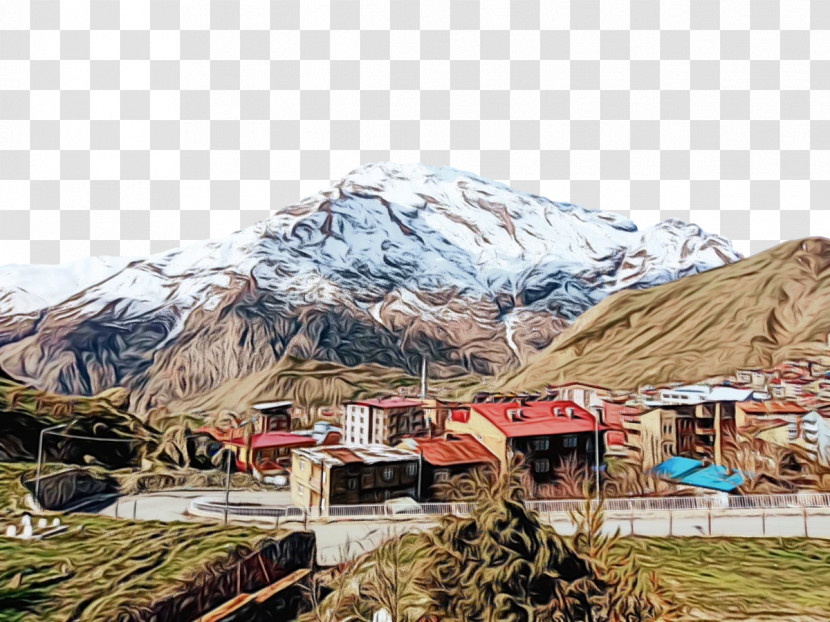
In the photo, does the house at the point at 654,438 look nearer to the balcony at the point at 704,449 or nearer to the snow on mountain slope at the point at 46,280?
the balcony at the point at 704,449

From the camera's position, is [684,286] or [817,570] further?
[684,286]

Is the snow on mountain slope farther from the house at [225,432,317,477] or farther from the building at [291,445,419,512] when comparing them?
the building at [291,445,419,512]

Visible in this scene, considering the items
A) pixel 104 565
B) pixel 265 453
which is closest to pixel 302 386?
pixel 265 453

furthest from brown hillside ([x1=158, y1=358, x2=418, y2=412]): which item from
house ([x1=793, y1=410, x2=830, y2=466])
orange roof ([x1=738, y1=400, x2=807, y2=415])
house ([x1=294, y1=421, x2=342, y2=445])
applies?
house ([x1=793, y1=410, x2=830, y2=466])

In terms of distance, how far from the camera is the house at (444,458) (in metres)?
18.0

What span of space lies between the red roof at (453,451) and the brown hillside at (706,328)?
24793 mm

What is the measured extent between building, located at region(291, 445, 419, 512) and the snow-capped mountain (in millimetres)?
48330

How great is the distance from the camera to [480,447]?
20.0m

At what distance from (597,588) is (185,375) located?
66.5 meters

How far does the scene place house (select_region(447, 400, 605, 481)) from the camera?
19297 millimetres

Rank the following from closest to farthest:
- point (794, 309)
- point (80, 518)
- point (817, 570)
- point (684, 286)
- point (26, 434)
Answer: point (817, 570) → point (80, 518) → point (26, 434) → point (794, 309) → point (684, 286)

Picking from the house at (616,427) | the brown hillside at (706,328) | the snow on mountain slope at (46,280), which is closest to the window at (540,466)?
the house at (616,427)

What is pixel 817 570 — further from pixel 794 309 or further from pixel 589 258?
pixel 589 258

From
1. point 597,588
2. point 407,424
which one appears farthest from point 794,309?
point 597,588
